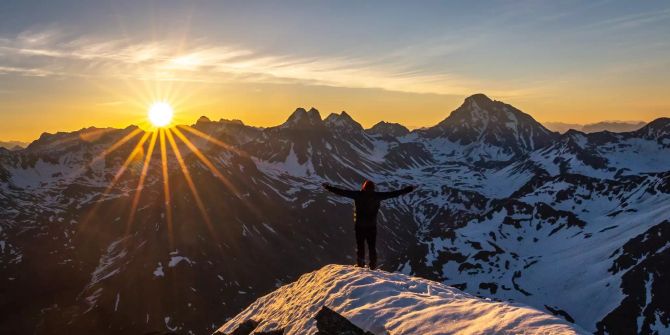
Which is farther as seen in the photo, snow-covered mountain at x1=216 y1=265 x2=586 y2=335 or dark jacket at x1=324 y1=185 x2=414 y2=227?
dark jacket at x1=324 y1=185 x2=414 y2=227

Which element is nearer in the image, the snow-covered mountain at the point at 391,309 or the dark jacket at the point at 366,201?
the snow-covered mountain at the point at 391,309

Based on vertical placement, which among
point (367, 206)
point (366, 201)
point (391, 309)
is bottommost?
point (391, 309)

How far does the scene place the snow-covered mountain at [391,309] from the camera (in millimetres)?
15141

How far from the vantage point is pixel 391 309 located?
17.9m

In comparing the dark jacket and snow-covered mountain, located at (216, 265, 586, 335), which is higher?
the dark jacket

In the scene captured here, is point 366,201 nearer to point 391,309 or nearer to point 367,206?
point 367,206

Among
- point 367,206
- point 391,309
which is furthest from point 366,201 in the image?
point 391,309

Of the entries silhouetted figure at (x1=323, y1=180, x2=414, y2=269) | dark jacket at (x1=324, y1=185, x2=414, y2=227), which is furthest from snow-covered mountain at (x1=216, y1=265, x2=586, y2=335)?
dark jacket at (x1=324, y1=185, x2=414, y2=227)

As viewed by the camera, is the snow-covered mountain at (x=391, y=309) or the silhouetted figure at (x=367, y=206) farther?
the silhouetted figure at (x=367, y=206)

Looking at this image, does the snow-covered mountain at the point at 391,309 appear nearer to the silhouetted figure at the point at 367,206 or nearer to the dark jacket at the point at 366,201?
the silhouetted figure at the point at 367,206

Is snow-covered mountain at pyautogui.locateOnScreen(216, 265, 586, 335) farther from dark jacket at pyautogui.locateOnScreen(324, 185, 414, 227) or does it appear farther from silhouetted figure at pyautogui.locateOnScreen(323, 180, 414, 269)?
dark jacket at pyautogui.locateOnScreen(324, 185, 414, 227)

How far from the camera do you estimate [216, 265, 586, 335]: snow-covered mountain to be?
1514 centimetres

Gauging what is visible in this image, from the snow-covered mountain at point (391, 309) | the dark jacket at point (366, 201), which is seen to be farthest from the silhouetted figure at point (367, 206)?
the snow-covered mountain at point (391, 309)

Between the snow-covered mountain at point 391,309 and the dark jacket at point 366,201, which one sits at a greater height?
the dark jacket at point 366,201
